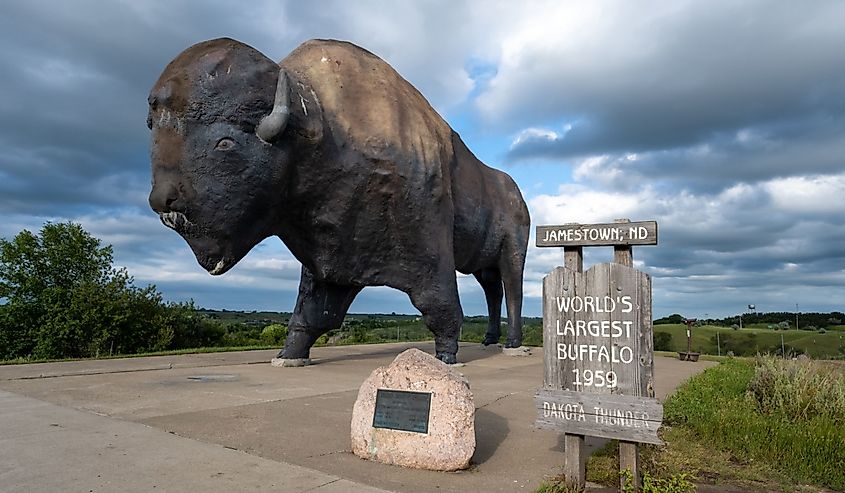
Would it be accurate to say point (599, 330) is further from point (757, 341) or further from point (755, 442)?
point (757, 341)

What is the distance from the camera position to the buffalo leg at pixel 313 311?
30.7ft

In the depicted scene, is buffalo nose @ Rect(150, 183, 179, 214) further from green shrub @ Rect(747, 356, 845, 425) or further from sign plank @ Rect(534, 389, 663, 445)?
green shrub @ Rect(747, 356, 845, 425)

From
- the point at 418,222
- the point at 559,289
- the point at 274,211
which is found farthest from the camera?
the point at 418,222

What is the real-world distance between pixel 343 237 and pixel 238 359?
4184 mm

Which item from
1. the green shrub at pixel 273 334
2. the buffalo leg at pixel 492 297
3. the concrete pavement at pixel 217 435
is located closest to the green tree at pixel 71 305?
the green shrub at pixel 273 334

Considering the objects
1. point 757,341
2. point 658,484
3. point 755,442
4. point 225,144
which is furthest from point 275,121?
point 757,341

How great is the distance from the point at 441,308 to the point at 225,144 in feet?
12.8

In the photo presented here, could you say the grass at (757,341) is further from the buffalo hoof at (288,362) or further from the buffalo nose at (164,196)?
the buffalo nose at (164,196)

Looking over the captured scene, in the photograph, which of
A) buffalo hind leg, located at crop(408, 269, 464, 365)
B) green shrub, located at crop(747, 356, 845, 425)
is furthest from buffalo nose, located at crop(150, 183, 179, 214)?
green shrub, located at crop(747, 356, 845, 425)

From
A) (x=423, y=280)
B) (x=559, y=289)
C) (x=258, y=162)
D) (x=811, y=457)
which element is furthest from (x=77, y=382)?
(x=811, y=457)

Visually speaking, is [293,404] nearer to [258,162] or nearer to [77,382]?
[258,162]

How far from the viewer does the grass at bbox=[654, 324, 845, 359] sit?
50.8 ft

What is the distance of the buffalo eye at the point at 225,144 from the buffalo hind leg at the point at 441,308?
3.39 meters

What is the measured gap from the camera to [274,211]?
715 centimetres
